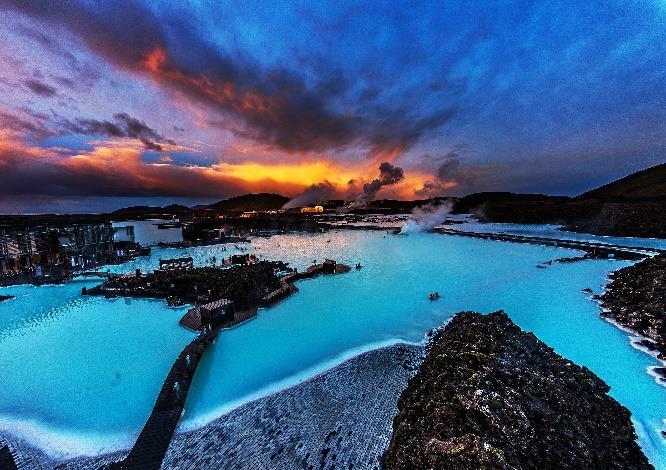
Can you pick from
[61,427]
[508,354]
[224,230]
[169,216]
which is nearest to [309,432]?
[508,354]

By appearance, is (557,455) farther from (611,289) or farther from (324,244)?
(324,244)

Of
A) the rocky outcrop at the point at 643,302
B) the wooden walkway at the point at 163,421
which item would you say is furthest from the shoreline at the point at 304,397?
the rocky outcrop at the point at 643,302

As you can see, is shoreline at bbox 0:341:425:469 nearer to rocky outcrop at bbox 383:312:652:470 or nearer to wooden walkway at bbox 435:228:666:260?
rocky outcrop at bbox 383:312:652:470

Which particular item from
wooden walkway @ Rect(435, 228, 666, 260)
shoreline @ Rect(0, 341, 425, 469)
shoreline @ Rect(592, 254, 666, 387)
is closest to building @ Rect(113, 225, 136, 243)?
shoreline @ Rect(0, 341, 425, 469)

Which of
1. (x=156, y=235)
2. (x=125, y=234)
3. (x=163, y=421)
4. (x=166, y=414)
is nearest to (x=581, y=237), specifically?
(x=166, y=414)

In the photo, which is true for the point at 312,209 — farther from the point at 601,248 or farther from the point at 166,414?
the point at 166,414
